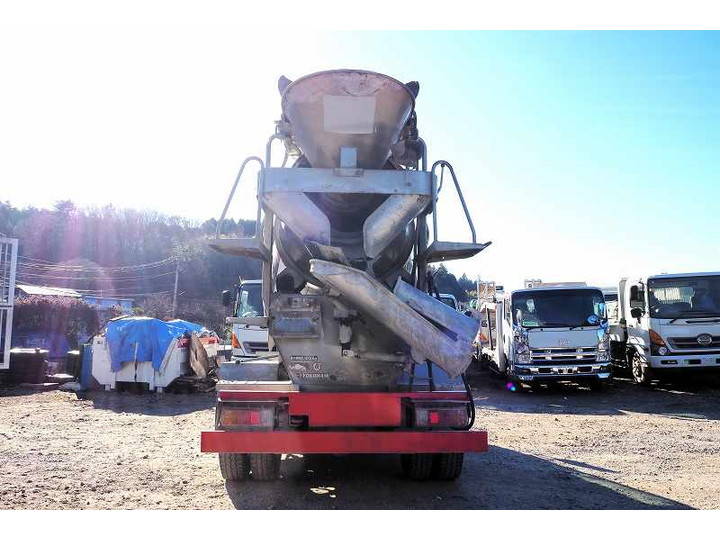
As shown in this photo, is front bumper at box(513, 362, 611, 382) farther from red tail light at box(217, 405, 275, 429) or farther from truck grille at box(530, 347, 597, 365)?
red tail light at box(217, 405, 275, 429)

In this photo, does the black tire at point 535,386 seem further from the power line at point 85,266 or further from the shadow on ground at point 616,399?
the power line at point 85,266

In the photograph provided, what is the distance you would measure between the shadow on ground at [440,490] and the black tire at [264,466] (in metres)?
0.07

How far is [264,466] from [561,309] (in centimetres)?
989

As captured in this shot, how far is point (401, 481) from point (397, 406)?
1217mm

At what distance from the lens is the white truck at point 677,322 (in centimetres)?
1316

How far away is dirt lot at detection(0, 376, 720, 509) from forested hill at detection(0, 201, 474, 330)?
118 ft

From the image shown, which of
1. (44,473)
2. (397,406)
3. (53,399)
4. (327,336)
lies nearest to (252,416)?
(327,336)

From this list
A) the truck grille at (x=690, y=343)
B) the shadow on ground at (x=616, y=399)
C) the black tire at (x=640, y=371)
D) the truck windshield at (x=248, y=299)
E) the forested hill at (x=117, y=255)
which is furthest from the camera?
the forested hill at (x=117, y=255)

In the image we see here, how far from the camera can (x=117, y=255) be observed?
54.9 meters

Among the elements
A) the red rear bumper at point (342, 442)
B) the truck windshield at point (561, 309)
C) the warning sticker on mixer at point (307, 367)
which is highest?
the truck windshield at point (561, 309)

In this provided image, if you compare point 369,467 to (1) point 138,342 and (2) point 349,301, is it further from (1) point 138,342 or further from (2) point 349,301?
(1) point 138,342

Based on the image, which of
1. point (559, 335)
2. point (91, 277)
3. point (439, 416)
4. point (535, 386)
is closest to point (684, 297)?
point (559, 335)

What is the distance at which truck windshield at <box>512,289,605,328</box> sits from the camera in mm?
13320

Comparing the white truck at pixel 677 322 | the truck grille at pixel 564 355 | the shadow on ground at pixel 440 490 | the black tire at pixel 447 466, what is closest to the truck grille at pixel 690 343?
the white truck at pixel 677 322
